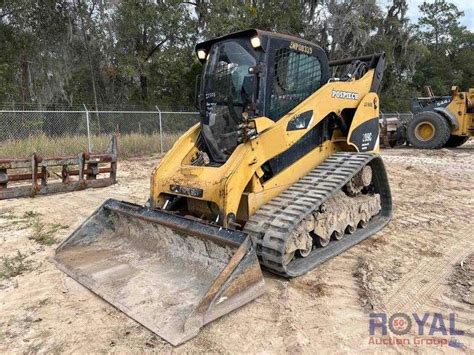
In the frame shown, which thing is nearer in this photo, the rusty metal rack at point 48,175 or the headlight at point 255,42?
the headlight at point 255,42

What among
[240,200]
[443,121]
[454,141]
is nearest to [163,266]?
[240,200]

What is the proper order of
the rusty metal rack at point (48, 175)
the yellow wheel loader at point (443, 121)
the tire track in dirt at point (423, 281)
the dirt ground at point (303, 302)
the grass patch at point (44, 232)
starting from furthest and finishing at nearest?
the yellow wheel loader at point (443, 121) < the rusty metal rack at point (48, 175) < the grass patch at point (44, 232) < the tire track in dirt at point (423, 281) < the dirt ground at point (303, 302)

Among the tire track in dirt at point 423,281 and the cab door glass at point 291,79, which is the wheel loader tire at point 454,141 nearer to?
the tire track in dirt at point 423,281

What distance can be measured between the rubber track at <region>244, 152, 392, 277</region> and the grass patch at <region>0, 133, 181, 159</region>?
871cm

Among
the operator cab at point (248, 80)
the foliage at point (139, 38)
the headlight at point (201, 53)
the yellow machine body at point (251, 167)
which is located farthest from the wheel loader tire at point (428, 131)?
the headlight at point (201, 53)

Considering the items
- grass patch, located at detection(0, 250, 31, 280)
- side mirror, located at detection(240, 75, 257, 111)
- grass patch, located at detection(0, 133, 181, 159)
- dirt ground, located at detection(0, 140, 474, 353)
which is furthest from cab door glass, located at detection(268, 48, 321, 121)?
grass patch, located at detection(0, 133, 181, 159)

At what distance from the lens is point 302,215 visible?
3840mm

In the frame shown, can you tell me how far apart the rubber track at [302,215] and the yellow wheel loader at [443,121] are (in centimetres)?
1035

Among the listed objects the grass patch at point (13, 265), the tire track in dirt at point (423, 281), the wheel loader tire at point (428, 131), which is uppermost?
the wheel loader tire at point (428, 131)

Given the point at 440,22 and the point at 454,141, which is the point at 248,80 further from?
the point at 440,22

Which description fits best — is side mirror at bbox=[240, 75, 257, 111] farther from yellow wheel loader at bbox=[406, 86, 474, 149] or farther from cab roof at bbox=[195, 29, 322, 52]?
yellow wheel loader at bbox=[406, 86, 474, 149]

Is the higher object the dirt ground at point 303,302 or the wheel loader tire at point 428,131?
the wheel loader tire at point 428,131

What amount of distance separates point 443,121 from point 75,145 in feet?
39.1

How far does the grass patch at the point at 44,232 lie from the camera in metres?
5.08
